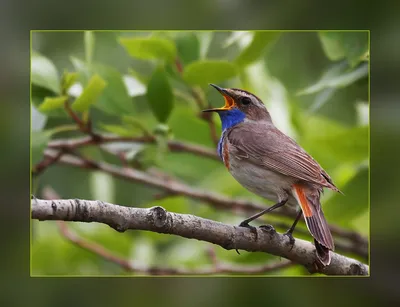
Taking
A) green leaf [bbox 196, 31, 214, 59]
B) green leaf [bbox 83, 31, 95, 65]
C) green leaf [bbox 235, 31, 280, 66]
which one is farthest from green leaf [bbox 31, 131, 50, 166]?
green leaf [bbox 235, 31, 280, 66]

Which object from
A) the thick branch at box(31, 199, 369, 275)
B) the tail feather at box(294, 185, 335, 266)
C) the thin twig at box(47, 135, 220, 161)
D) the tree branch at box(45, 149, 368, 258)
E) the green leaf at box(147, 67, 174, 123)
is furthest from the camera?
the tree branch at box(45, 149, 368, 258)

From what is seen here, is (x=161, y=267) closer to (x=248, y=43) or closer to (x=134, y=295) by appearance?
(x=134, y=295)

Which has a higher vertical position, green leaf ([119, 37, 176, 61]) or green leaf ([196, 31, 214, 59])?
green leaf ([196, 31, 214, 59])

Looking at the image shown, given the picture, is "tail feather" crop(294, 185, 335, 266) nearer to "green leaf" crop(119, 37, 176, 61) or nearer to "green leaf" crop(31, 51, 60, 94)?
"green leaf" crop(119, 37, 176, 61)

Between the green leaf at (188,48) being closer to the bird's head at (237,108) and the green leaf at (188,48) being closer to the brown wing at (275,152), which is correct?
the bird's head at (237,108)

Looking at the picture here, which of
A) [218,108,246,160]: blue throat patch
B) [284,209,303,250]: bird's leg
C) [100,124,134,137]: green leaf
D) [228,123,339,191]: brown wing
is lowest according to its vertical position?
[284,209,303,250]: bird's leg

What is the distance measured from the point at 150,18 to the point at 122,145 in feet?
2.02

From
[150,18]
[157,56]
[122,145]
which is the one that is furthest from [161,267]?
[150,18]

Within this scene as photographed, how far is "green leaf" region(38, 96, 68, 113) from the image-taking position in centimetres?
246

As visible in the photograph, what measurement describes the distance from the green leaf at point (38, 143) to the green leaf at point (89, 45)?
369mm

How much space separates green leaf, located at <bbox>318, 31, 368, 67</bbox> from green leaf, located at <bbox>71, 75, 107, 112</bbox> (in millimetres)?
983

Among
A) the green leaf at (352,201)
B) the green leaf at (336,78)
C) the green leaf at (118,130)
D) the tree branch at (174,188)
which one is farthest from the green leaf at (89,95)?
the green leaf at (352,201)

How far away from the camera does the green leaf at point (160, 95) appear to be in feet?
8.30

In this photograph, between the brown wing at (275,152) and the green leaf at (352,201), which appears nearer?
the brown wing at (275,152)
